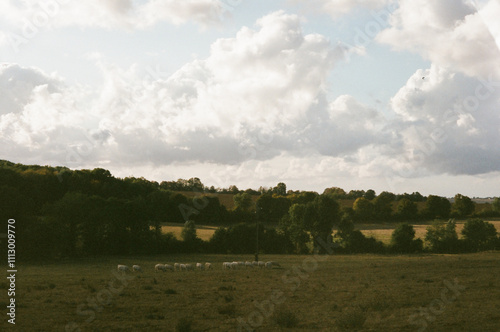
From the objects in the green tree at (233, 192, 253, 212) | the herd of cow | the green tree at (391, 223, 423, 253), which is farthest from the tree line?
the herd of cow

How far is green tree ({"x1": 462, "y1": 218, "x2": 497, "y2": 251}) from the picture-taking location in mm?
74625

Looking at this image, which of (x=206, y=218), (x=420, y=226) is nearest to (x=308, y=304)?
(x=206, y=218)

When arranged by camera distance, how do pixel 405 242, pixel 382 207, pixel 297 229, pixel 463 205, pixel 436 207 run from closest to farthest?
pixel 405 242 → pixel 297 229 → pixel 463 205 → pixel 436 207 → pixel 382 207

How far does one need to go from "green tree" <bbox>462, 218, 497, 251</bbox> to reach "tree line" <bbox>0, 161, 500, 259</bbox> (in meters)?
1.59

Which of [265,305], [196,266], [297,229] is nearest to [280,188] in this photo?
[297,229]

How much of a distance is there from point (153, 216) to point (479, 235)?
175 feet

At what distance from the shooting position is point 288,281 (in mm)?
32062

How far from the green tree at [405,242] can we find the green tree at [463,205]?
1643 inches

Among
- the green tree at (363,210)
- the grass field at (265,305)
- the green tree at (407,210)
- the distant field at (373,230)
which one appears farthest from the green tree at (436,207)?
the grass field at (265,305)

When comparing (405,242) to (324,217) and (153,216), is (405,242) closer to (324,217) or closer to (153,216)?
(324,217)

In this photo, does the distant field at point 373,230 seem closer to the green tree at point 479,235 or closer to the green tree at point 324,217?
the green tree at point 324,217

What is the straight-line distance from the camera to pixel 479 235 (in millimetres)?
75312

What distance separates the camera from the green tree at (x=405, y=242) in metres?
74.8

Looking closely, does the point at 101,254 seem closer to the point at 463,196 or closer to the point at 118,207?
the point at 118,207
